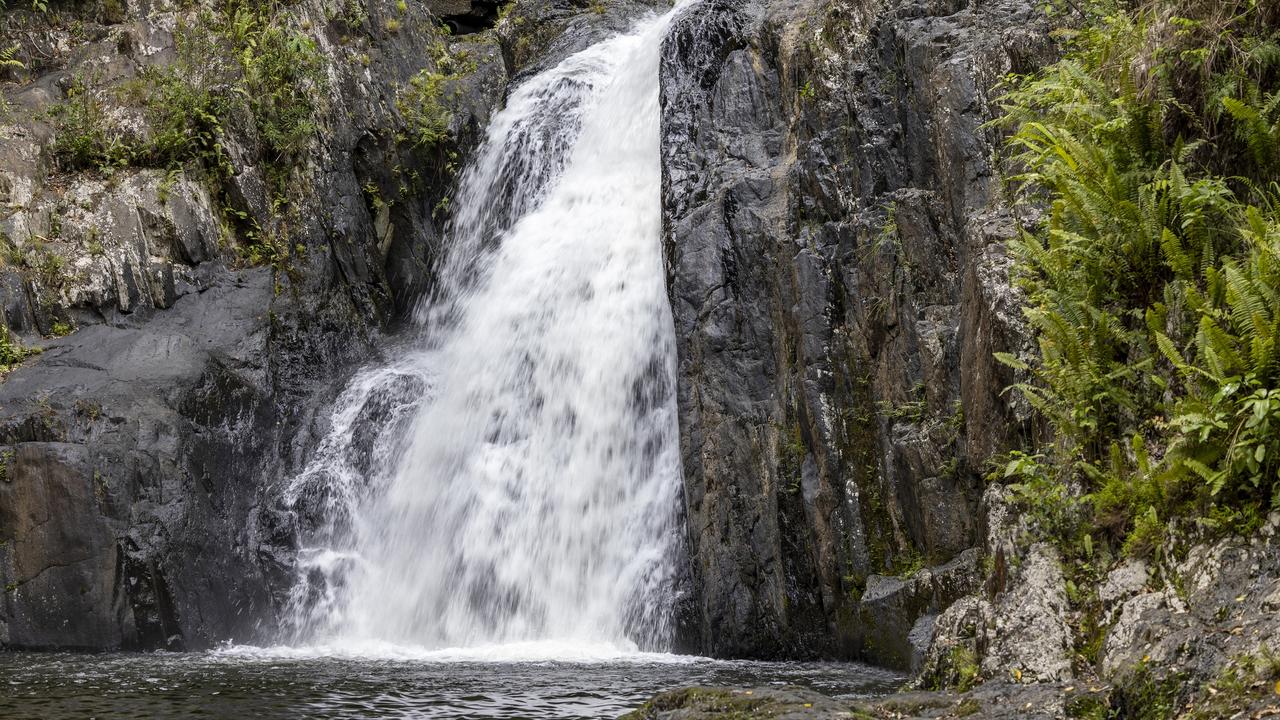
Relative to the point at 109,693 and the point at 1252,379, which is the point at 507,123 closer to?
Answer: the point at 109,693

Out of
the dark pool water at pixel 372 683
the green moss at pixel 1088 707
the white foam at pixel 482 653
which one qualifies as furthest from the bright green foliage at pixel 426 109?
the green moss at pixel 1088 707

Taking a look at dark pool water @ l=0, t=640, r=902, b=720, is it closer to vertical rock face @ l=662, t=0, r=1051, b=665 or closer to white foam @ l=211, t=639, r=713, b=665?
white foam @ l=211, t=639, r=713, b=665

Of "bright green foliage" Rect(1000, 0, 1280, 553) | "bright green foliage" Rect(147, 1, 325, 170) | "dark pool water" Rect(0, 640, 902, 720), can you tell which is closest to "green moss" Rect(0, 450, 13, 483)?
"dark pool water" Rect(0, 640, 902, 720)

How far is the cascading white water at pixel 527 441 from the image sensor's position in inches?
516

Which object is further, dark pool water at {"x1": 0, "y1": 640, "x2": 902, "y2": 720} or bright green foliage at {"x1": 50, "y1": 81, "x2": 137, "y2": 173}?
bright green foliage at {"x1": 50, "y1": 81, "x2": 137, "y2": 173}

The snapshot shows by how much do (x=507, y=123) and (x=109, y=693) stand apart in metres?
14.2

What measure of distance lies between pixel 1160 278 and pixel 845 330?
5.39 meters

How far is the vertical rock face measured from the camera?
1066 centimetres

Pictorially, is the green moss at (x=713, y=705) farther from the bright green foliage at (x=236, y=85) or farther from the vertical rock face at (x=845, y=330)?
the bright green foliage at (x=236, y=85)

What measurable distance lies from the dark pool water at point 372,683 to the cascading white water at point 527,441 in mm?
1676

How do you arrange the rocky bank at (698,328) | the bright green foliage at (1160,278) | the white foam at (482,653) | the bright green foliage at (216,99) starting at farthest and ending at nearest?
the bright green foliage at (216,99), the white foam at (482,653), the rocky bank at (698,328), the bright green foliage at (1160,278)

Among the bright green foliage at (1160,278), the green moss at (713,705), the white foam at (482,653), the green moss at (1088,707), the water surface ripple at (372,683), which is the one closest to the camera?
the green moss at (1088,707)

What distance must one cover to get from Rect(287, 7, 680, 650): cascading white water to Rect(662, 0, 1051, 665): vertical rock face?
4.01 feet

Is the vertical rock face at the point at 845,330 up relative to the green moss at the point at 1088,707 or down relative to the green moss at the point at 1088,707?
up
